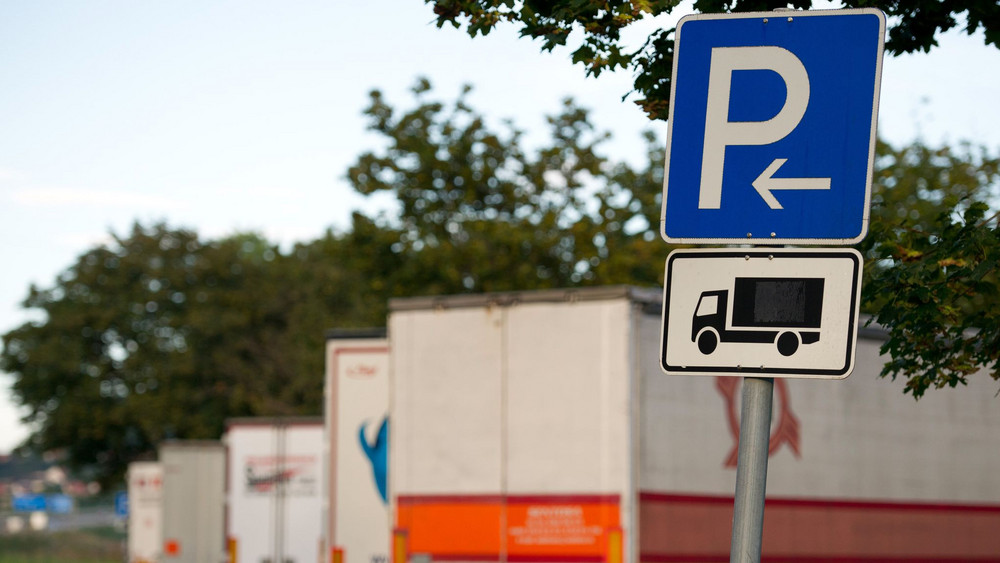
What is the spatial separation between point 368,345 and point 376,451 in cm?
116

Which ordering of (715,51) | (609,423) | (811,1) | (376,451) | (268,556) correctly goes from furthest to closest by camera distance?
(268,556) < (376,451) < (609,423) < (811,1) < (715,51)

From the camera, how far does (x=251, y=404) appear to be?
54.5 m

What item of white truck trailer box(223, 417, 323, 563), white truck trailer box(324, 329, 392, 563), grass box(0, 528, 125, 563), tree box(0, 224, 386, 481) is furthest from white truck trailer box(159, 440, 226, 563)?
tree box(0, 224, 386, 481)

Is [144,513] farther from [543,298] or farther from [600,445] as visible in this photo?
[600,445]

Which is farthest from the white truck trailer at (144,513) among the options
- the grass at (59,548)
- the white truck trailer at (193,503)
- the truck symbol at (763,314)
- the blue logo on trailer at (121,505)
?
the truck symbol at (763,314)

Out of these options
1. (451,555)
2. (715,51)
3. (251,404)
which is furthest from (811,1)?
(251,404)

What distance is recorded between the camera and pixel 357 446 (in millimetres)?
15938

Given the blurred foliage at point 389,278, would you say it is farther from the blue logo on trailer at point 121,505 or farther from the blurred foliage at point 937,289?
the blue logo on trailer at point 121,505

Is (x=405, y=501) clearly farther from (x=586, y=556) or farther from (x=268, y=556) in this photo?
(x=268, y=556)

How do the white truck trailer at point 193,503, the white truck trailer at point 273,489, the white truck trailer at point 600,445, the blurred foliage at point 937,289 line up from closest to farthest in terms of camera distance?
1. the blurred foliage at point 937,289
2. the white truck trailer at point 600,445
3. the white truck trailer at point 273,489
4. the white truck trailer at point 193,503

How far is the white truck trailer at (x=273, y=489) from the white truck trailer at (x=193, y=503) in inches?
187

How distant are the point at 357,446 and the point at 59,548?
4020 centimetres

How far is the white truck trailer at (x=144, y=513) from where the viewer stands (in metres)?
30.0

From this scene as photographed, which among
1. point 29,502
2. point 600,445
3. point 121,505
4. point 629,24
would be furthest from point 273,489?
point 29,502
